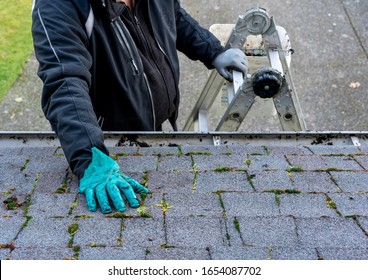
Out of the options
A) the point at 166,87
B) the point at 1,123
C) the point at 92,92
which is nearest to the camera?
the point at 92,92

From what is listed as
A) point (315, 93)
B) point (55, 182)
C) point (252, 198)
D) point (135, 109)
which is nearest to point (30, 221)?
point (55, 182)

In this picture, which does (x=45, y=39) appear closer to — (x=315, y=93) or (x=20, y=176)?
(x=20, y=176)

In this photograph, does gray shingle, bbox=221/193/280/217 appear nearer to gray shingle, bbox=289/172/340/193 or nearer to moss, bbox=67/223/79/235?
gray shingle, bbox=289/172/340/193

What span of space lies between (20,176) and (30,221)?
0.47 metres

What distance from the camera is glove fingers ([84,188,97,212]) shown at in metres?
2.31

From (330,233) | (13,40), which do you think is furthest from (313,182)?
(13,40)

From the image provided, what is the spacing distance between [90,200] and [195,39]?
1.88 m

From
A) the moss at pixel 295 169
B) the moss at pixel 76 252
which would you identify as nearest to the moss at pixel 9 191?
the moss at pixel 76 252

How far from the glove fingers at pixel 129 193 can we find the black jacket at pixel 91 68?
23cm

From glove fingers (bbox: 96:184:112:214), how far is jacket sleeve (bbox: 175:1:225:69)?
1728 mm

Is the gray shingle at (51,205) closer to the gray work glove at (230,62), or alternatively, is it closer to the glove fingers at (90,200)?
the glove fingers at (90,200)

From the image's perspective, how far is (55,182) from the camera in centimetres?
258

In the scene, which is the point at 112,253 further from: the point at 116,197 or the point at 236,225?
the point at 236,225

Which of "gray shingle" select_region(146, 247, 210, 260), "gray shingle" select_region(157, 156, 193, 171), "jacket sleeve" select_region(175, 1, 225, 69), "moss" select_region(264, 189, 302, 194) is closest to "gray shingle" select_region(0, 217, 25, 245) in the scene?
"gray shingle" select_region(146, 247, 210, 260)
